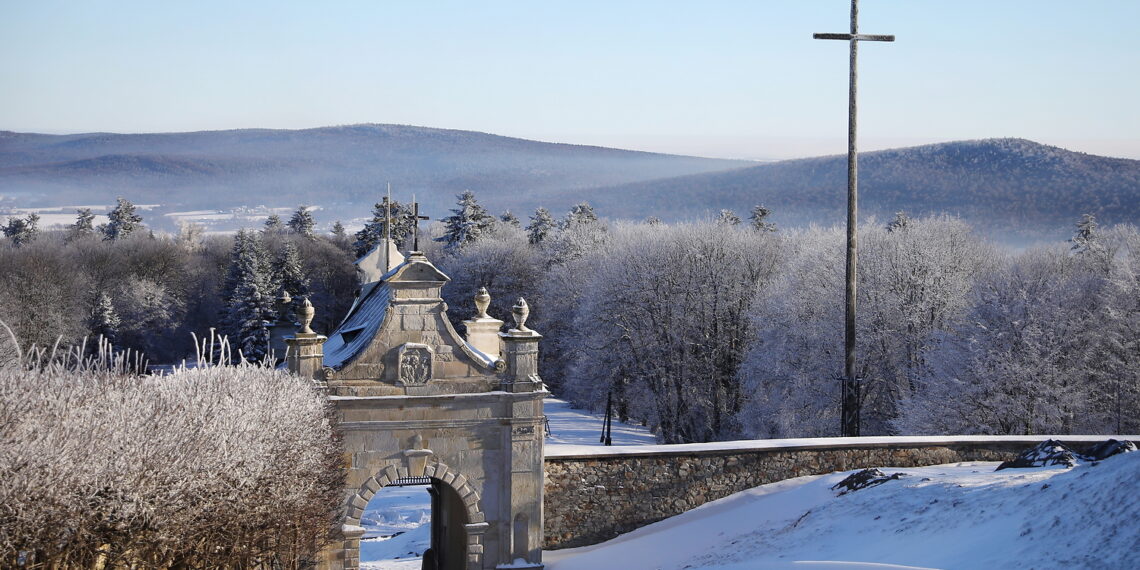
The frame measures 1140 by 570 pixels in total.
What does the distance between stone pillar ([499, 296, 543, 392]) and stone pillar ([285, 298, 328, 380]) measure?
329cm

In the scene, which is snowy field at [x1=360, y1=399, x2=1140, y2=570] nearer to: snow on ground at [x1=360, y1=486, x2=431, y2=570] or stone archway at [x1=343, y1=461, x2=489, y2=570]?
stone archway at [x1=343, y1=461, x2=489, y2=570]

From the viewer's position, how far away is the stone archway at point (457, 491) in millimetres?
19312

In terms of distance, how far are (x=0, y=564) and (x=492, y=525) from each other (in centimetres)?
1003

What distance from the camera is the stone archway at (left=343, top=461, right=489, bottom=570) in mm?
19312

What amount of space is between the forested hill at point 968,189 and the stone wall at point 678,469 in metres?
74.5

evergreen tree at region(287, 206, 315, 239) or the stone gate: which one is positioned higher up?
evergreen tree at region(287, 206, 315, 239)

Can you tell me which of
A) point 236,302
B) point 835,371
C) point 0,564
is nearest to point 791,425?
point 835,371

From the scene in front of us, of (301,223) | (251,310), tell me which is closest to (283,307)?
(251,310)

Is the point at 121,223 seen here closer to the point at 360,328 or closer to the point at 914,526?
the point at 360,328

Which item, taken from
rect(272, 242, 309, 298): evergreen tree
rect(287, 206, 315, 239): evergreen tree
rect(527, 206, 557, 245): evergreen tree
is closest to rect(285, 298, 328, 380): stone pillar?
rect(272, 242, 309, 298): evergreen tree

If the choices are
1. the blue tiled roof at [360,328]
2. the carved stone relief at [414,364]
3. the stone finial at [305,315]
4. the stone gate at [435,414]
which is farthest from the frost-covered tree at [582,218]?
the stone finial at [305,315]

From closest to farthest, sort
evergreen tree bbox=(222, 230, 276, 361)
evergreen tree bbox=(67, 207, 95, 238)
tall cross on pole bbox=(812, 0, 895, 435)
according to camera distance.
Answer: tall cross on pole bbox=(812, 0, 895, 435) → evergreen tree bbox=(222, 230, 276, 361) → evergreen tree bbox=(67, 207, 95, 238)

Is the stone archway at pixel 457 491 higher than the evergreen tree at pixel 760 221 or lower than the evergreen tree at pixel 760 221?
lower

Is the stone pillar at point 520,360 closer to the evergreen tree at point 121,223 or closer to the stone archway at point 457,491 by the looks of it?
the stone archway at point 457,491
